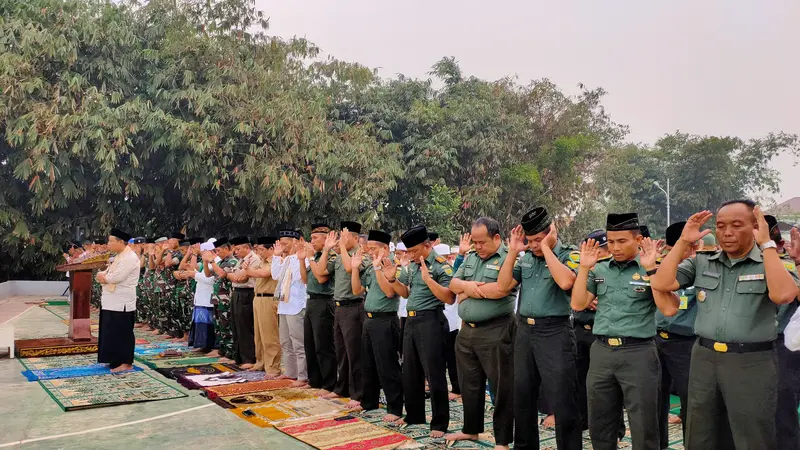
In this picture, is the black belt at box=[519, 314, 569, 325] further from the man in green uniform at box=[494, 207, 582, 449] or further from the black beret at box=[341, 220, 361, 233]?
the black beret at box=[341, 220, 361, 233]

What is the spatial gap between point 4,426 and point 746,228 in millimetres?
5349

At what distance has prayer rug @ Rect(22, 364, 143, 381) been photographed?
23.9 ft

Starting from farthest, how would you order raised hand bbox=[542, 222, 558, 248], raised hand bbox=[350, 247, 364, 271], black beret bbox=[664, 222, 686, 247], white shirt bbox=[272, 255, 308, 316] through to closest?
white shirt bbox=[272, 255, 308, 316] < raised hand bbox=[350, 247, 364, 271] < black beret bbox=[664, 222, 686, 247] < raised hand bbox=[542, 222, 558, 248]

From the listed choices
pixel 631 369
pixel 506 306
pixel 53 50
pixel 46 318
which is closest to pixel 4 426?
pixel 506 306

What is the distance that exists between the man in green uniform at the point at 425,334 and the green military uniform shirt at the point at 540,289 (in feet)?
2.41

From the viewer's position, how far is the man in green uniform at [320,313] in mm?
6531

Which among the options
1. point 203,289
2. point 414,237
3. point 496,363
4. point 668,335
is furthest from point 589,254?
point 203,289

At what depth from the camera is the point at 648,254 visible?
3.51 m

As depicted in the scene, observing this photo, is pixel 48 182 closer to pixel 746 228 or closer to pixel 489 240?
pixel 489 240

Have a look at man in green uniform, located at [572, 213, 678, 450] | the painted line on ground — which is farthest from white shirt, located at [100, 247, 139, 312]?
man in green uniform, located at [572, 213, 678, 450]

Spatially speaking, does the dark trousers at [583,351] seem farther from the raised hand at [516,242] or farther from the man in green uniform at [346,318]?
the man in green uniform at [346,318]

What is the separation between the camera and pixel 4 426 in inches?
209

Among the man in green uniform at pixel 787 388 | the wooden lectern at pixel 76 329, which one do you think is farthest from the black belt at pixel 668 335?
the wooden lectern at pixel 76 329

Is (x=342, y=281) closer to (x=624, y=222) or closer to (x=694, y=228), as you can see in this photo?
(x=624, y=222)
